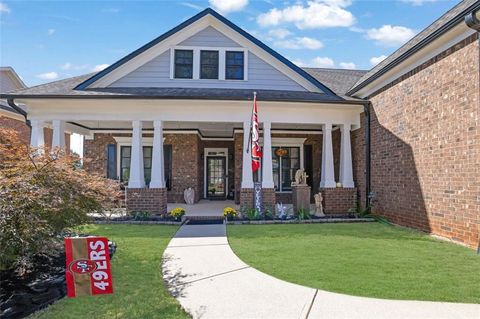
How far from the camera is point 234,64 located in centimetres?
1277

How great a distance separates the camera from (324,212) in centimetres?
1148

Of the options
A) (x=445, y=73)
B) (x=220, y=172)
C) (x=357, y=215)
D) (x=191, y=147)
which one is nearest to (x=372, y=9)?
(x=445, y=73)

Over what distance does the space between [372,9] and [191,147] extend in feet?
28.5

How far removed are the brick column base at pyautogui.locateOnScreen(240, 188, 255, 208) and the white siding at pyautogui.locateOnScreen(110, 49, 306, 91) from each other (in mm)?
3988

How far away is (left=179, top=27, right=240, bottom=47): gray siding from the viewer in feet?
41.6

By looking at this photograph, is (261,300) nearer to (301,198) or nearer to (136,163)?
(301,198)

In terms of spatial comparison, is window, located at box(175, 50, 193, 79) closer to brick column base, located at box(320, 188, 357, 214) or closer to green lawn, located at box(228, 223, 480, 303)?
brick column base, located at box(320, 188, 357, 214)

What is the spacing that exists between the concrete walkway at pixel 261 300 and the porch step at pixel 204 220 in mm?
4285

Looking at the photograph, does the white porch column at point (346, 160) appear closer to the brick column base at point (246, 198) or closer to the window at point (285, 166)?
the brick column base at point (246, 198)

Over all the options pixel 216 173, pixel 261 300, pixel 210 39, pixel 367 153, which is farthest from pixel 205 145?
pixel 261 300

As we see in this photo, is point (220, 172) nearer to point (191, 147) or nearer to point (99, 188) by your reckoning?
point (191, 147)

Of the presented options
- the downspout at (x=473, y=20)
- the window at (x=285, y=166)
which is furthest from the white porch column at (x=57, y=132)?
the downspout at (x=473, y=20)

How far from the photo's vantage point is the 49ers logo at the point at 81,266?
3.40 m

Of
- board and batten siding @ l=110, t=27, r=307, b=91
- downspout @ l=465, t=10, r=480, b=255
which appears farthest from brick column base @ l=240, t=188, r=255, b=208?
downspout @ l=465, t=10, r=480, b=255
